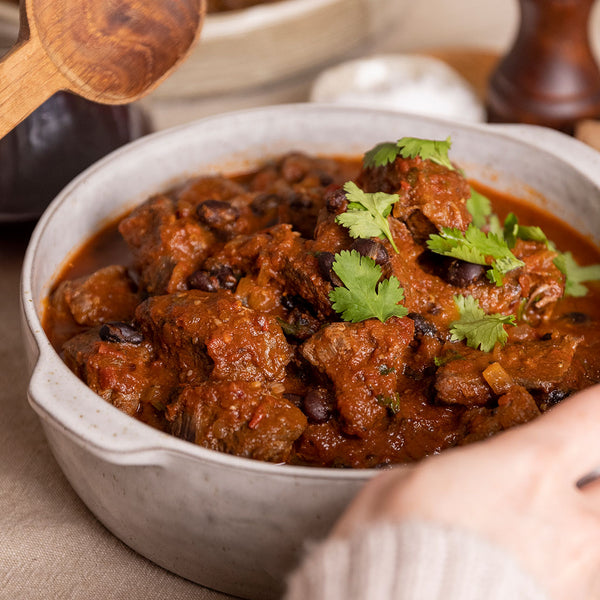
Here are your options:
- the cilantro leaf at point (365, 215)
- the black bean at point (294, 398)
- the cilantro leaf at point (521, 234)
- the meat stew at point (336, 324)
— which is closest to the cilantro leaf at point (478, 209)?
the meat stew at point (336, 324)

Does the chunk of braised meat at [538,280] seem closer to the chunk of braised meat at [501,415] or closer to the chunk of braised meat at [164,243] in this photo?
the chunk of braised meat at [501,415]

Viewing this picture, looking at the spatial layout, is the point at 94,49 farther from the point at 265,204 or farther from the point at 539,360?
the point at 539,360

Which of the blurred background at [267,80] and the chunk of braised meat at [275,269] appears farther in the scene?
the blurred background at [267,80]

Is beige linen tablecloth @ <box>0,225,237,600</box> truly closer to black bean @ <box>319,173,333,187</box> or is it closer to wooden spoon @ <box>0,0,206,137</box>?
wooden spoon @ <box>0,0,206,137</box>

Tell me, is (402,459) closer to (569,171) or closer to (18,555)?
(18,555)

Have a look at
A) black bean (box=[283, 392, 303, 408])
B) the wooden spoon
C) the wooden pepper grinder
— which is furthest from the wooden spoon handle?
the wooden pepper grinder

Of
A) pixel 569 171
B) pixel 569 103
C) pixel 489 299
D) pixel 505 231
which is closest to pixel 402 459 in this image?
pixel 489 299
